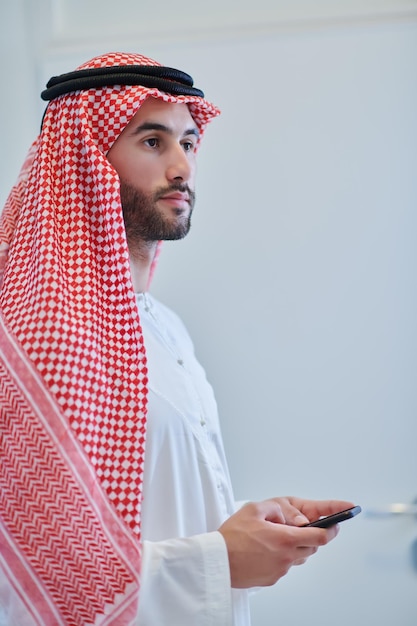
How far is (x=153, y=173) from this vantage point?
4.54 feet

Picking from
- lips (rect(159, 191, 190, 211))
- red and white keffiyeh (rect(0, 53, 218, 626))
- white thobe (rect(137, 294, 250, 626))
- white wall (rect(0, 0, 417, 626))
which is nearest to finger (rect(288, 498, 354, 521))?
white thobe (rect(137, 294, 250, 626))

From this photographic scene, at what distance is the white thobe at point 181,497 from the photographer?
46.0 inches

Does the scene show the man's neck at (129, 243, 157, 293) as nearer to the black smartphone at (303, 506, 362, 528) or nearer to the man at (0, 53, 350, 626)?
the man at (0, 53, 350, 626)

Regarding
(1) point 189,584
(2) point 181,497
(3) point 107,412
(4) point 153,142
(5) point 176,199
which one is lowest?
(1) point 189,584

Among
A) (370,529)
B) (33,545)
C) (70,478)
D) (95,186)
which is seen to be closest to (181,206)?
(95,186)

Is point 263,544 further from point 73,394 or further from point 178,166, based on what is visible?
point 178,166

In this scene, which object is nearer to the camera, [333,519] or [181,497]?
[333,519]

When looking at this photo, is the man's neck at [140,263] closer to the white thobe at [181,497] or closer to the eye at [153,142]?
the white thobe at [181,497]

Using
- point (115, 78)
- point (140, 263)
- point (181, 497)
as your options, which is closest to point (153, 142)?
point (115, 78)

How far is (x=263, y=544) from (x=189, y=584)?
14cm

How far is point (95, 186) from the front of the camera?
127cm

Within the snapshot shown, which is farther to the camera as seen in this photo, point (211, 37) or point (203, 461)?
point (211, 37)

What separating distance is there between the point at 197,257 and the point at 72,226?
591 mm

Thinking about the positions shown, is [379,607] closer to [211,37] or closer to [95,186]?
[95,186]
